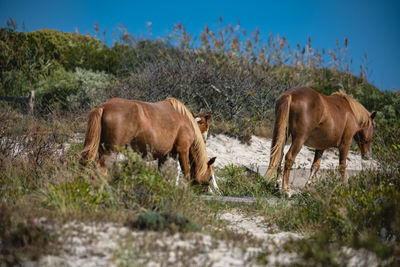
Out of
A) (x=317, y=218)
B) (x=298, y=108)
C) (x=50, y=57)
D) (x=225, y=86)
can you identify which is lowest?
(x=317, y=218)

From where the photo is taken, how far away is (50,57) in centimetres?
1905

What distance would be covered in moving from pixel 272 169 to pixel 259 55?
12512mm

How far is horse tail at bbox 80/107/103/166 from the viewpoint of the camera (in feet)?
17.1

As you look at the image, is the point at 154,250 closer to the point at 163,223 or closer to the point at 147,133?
the point at 163,223

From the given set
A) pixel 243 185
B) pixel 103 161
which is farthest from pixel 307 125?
pixel 103 161

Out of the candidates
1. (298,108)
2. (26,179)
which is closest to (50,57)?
(26,179)

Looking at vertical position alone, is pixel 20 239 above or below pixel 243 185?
below

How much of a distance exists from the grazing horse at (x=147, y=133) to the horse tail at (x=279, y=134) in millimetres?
1145

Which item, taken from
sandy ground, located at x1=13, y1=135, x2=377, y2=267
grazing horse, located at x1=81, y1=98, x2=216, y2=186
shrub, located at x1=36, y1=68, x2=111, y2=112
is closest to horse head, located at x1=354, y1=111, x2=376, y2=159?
grazing horse, located at x1=81, y1=98, x2=216, y2=186

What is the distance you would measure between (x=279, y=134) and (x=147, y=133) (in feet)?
8.13

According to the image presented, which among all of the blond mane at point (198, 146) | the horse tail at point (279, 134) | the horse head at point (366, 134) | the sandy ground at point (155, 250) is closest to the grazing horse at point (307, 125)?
the horse tail at point (279, 134)

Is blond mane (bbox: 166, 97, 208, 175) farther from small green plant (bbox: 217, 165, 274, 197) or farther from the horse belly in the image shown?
the horse belly

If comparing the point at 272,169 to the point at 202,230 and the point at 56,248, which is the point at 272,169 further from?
the point at 56,248

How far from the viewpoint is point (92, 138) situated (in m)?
5.24
